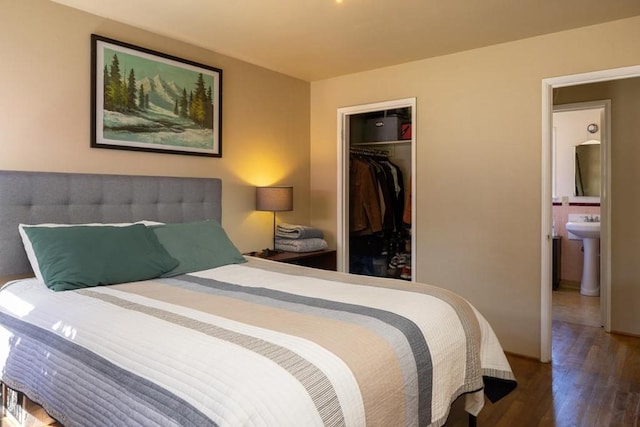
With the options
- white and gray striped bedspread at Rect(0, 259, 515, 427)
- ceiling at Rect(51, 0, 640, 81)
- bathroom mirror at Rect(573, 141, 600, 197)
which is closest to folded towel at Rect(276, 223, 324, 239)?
ceiling at Rect(51, 0, 640, 81)

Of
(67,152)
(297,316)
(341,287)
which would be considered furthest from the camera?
(67,152)

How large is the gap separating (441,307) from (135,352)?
1.17 m

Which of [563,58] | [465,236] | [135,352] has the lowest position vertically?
[135,352]

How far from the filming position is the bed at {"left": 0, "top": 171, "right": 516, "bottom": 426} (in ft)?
3.75

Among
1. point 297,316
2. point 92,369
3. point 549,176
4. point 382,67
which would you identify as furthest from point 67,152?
point 549,176

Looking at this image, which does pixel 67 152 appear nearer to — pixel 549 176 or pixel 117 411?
pixel 117 411

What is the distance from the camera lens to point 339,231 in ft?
13.9

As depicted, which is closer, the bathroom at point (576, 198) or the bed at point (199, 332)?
the bed at point (199, 332)

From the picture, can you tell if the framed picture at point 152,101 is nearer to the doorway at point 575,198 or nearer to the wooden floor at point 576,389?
the wooden floor at point 576,389

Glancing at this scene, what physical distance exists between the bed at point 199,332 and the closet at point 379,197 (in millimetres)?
2129

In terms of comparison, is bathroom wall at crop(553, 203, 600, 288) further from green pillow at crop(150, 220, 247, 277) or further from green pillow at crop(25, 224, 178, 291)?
green pillow at crop(25, 224, 178, 291)

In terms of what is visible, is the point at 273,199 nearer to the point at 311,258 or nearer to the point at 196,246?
the point at 311,258

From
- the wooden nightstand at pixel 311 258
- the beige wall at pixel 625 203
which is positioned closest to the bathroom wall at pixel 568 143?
the beige wall at pixel 625 203

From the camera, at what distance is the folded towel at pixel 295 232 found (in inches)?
Result: 149
